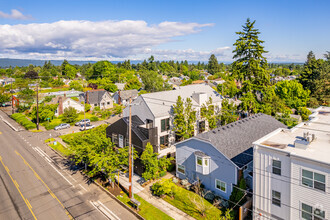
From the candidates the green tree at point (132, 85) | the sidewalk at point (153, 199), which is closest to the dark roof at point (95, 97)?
the green tree at point (132, 85)

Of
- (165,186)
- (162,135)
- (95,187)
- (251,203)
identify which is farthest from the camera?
(162,135)

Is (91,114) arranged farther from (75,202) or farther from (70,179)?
(75,202)

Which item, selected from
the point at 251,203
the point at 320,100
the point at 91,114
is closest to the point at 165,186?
the point at 251,203

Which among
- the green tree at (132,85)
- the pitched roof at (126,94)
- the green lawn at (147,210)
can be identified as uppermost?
the green tree at (132,85)

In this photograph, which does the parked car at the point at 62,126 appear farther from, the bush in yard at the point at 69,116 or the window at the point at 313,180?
the window at the point at 313,180

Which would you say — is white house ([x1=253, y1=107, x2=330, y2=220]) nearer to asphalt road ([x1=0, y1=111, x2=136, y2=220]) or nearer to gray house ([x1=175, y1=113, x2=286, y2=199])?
gray house ([x1=175, y1=113, x2=286, y2=199])
